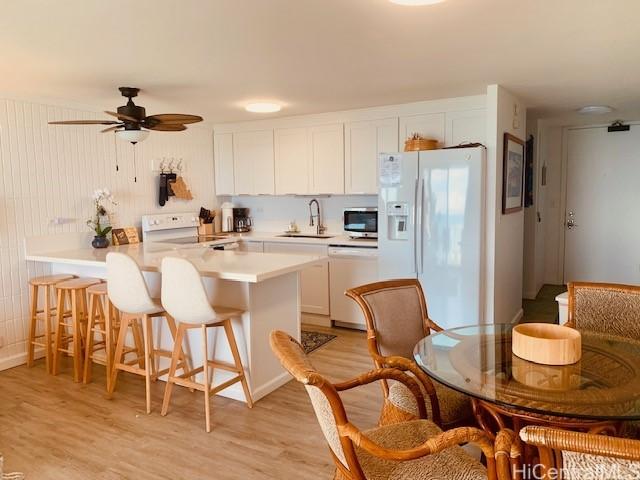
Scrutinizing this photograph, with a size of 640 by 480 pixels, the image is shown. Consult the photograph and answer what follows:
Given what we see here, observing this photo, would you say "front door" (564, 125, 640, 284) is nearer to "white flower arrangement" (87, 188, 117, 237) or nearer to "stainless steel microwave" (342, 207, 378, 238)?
"stainless steel microwave" (342, 207, 378, 238)

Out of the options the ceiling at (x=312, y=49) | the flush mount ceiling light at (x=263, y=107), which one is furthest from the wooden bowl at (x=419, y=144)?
the flush mount ceiling light at (x=263, y=107)

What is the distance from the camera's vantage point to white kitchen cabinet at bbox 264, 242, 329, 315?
4773 millimetres

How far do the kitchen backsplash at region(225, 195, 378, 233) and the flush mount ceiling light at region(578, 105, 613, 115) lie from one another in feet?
7.51

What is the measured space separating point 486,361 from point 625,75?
275 cm

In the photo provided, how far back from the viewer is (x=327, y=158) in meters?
4.97

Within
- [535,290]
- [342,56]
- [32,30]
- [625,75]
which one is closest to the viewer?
[32,30]

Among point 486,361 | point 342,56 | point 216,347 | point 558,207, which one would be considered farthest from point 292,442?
point 558,207

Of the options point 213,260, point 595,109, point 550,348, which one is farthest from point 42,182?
point 595,109

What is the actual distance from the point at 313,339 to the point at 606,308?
259 cm

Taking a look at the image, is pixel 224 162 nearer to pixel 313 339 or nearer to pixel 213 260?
pixel 313 339

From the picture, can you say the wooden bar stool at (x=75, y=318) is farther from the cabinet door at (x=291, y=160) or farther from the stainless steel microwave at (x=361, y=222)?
the stainless steel microwave at (x=361, y=222)

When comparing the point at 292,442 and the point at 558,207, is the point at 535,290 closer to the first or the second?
the point at 558,207

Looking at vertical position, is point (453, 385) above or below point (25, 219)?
below

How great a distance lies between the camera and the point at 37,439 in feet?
8.70
